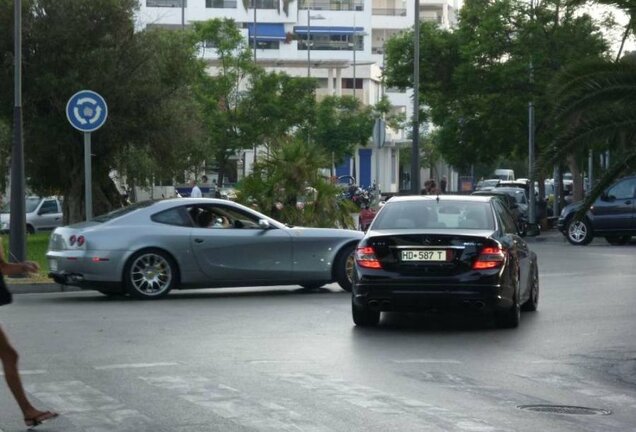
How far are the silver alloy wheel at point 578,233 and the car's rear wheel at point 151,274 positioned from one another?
19.7m

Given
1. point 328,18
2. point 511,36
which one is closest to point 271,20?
point 328,18

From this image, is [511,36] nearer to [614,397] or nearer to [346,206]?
[346,206]

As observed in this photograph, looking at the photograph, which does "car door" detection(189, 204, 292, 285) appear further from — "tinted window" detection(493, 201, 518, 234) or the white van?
the white van

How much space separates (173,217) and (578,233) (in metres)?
19.7

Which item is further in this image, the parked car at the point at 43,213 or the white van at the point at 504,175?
the white van at the point at 504,175

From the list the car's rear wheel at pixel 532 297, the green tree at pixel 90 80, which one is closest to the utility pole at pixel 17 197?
the car's rear wheel at pixel 532 297

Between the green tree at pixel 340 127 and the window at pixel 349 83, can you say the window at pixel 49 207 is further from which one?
the window at pixel 349 83

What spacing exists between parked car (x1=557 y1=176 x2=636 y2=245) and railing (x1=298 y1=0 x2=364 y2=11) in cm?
7991

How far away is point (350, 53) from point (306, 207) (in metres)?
90.3

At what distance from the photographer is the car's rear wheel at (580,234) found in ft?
121

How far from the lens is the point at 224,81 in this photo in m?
68.5

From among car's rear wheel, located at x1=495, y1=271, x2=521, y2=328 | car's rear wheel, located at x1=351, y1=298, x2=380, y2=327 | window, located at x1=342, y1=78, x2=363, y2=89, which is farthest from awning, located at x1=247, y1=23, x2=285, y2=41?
car's rear wheel, located at x1=495, y1=271, x2=521, y2=328

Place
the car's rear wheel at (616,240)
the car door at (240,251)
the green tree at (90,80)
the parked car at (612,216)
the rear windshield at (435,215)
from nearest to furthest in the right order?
the rear windshield at (435,215) → the car door at (240,251) → the green tree at (90,80) → the parked car at (612,216) → the car's rear wheel at (616,240)

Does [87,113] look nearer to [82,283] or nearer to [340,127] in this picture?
[82,283]
